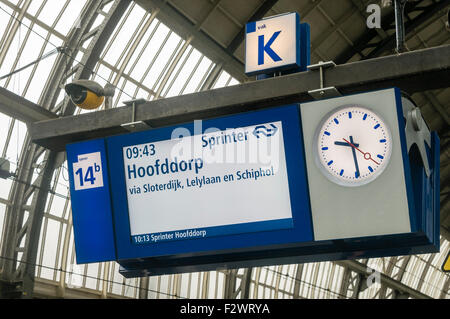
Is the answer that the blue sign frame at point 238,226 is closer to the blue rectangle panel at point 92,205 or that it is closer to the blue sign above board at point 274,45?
the blue rectangle panel at point 92,205

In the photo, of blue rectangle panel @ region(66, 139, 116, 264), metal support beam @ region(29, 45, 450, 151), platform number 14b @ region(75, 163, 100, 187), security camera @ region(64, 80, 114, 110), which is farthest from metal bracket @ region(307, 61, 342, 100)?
security camera @ region(64, 80, 114, 110)

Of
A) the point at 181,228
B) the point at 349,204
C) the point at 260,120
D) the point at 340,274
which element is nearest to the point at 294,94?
the point at 260,120

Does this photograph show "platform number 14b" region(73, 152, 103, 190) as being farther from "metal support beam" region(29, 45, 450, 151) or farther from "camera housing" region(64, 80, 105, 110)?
"camera housing" region(64, 80, 105, 110)

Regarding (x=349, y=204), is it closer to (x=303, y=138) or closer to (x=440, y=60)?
(x=303, y=138)

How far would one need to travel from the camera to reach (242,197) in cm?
790

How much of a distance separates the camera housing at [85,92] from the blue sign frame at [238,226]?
86cm

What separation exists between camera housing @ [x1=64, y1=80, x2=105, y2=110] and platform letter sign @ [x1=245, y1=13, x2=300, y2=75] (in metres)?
2.18

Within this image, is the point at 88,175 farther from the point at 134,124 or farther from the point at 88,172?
the point at 134,124

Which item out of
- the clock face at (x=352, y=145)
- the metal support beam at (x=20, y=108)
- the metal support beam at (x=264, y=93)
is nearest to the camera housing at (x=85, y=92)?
the metal support beam at (x=264, y=93)

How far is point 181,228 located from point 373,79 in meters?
2.67

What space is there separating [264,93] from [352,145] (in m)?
1.18

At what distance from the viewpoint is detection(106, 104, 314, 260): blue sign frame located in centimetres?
763

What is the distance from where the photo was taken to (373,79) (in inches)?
302
